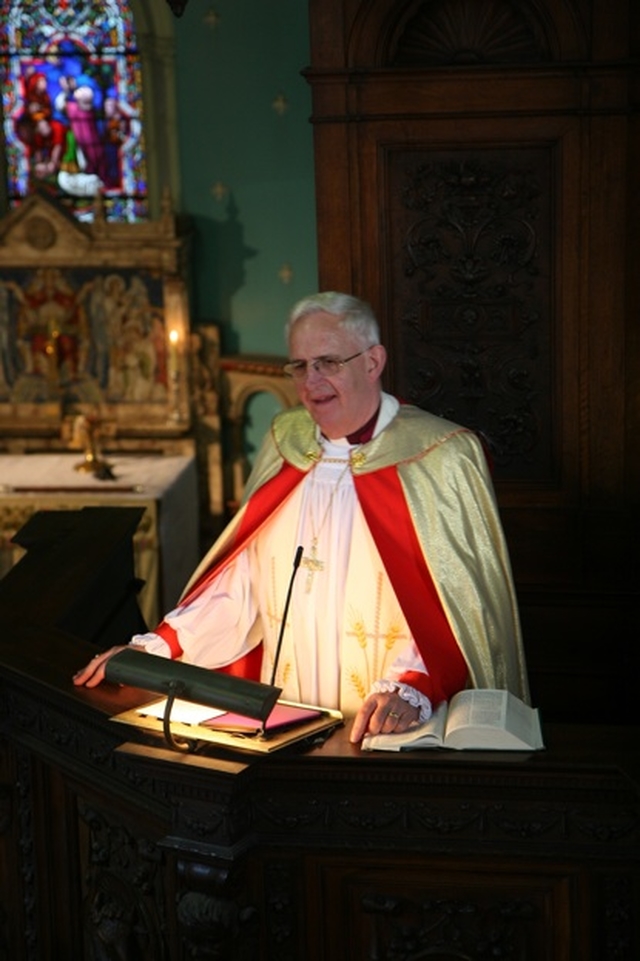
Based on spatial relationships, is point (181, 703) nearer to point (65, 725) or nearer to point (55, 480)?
point (65, 725)

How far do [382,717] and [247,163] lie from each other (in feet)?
21.1

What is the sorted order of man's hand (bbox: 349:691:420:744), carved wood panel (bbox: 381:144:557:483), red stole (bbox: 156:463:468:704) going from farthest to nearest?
carved wood panel (bbox: 381:144:557:483), red stole (bbox: 156:463:468:704), man's hand (bbox: 349:691:420:744)

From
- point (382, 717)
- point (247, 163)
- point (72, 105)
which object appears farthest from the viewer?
point (72, 105)

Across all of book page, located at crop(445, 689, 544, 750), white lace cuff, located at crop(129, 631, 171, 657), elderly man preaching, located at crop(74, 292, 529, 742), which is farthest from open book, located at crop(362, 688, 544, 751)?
white lace cuff, located at crop(129, 631, 171, 657)

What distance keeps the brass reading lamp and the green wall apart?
244 inches

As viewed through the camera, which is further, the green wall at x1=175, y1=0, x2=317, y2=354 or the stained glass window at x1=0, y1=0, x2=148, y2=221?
the stained glass window at x1=0, y1=0, x2=148, y2=221

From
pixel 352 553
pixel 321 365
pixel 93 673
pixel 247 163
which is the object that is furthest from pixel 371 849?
pixel 247 163

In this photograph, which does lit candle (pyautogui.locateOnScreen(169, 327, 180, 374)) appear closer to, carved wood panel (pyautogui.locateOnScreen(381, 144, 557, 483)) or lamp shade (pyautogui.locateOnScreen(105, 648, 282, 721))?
carved wood panel (pyautogui.locateOnScreen(381, 144, 557, 483))

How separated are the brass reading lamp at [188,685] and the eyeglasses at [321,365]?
0.96 meters

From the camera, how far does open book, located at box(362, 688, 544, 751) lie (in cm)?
319

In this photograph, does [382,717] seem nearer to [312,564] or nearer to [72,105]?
[312,564]

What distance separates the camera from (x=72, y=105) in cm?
976

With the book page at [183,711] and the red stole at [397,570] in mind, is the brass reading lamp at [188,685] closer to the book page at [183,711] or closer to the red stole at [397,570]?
the book page at [183,711]

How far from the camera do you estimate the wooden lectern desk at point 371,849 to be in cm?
311
